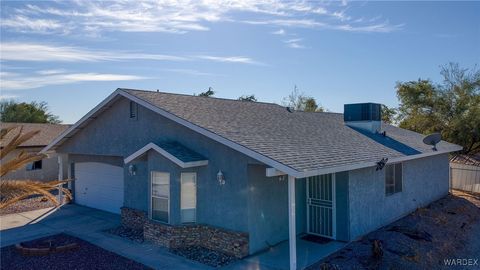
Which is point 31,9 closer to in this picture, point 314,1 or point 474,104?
point 314,1

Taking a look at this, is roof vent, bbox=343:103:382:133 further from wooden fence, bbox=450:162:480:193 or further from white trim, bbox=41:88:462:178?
wooden fence, bbox=450:162:480:193

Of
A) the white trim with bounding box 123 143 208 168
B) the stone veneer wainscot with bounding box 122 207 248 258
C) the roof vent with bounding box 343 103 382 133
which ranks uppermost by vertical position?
the roof vent with bounding box 343 103 382 133

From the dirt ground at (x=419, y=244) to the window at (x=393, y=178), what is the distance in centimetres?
124

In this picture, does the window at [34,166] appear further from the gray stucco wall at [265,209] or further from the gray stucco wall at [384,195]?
the gray stucco wall at [384,195]

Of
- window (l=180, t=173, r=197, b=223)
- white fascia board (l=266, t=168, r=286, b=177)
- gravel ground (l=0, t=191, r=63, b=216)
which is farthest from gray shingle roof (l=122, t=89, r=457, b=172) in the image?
gravel ground (l=0, t=191, r=63, b=216)

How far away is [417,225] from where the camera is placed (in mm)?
13078

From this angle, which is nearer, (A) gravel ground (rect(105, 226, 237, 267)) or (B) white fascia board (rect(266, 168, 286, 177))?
(B) white fascia board (rect(266, 168, 286, 177))

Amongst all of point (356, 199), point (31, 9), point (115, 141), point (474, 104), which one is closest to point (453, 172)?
point (474, 104)

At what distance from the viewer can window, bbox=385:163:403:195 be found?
13584 mm

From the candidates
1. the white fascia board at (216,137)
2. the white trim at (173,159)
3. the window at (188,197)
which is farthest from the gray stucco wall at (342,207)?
the window at (188,197)

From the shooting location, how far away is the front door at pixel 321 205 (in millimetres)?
11539

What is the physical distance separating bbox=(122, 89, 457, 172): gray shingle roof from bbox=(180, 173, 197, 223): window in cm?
175

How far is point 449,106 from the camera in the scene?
30953mm

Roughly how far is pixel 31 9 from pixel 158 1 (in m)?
3.18
